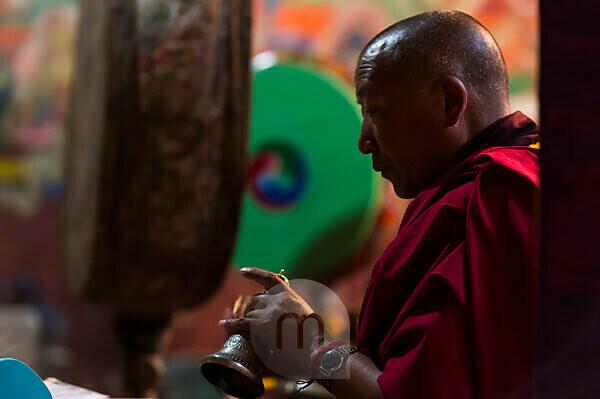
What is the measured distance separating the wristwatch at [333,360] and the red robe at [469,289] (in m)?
0.05

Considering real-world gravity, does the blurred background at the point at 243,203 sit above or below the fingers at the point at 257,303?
below

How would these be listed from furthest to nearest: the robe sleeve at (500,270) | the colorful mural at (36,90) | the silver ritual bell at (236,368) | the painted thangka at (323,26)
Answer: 1. the colorful mural at (36,90)
2. the painted thangka at (323,26)
3. the silver ritual bell at (236,368)
4. the robe sleeve at (500,270)

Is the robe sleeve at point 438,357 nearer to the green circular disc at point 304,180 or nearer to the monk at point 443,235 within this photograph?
the monk at point 443,235

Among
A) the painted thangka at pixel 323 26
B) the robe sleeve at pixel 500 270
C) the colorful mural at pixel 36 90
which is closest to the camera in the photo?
the robe sleeve at pixel 500 270

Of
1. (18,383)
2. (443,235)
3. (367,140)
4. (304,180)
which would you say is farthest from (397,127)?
(304,180)

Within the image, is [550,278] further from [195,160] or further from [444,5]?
[444,5]

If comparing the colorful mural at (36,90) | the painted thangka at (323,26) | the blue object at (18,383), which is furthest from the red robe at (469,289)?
the colorful mural at (36,90)

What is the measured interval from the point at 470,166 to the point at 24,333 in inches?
144

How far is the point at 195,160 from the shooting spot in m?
3.26

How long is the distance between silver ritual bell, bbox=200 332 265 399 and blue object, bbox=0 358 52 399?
264mm

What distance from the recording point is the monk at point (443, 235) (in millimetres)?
1159

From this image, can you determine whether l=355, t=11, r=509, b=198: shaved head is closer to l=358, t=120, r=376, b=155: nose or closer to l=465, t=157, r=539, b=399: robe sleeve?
l=358, t=120, r=376, b=155: nose

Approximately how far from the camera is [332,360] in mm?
1302

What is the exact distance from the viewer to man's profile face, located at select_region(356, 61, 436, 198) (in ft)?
4.35
